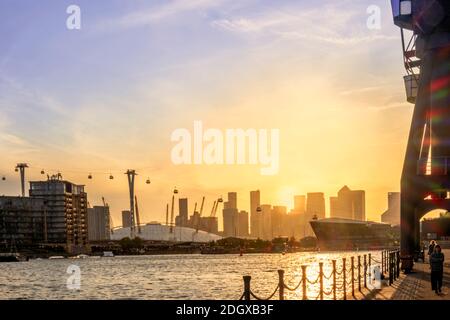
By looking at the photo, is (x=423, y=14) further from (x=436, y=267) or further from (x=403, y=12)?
(x=436, y=267)

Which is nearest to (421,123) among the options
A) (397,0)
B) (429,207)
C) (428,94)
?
(428,94)

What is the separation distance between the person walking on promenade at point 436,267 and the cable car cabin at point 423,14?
79.6ft

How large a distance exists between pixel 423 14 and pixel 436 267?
25310 mm

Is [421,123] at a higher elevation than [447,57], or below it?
below

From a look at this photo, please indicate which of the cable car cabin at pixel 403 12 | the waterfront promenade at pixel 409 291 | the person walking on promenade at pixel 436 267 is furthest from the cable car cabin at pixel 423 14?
the person walking on promenade at pixel 436 267

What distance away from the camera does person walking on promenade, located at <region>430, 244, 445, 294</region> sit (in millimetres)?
28875

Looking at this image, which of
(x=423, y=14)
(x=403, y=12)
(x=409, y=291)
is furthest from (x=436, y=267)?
(x=403, y=12)

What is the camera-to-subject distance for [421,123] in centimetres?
4984
